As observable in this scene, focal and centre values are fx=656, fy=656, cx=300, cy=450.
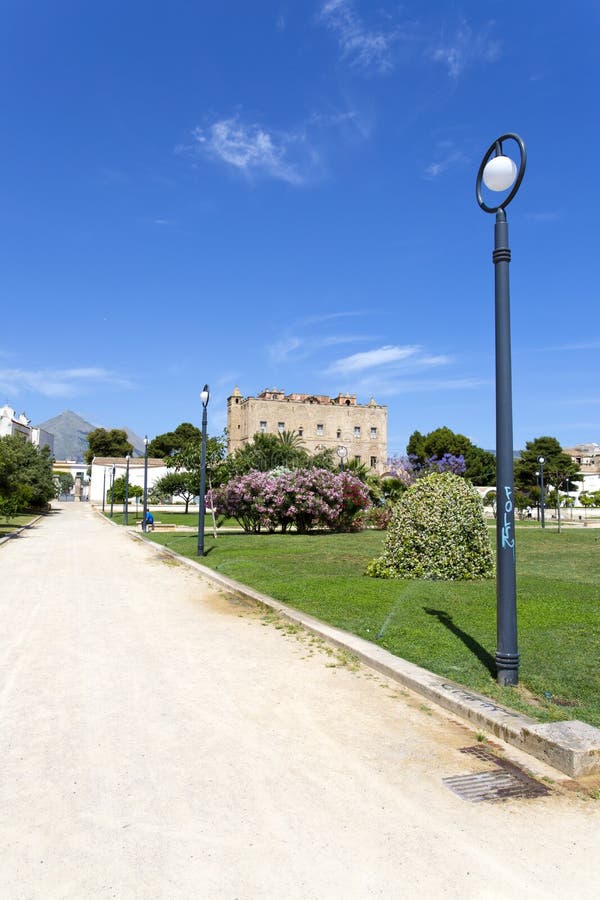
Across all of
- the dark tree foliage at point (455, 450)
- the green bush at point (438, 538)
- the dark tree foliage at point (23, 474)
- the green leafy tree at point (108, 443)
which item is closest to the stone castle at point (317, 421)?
the dark tree foliage at point (455, 450)

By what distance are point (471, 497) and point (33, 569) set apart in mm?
9832

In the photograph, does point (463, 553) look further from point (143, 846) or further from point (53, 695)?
point (143, 846)

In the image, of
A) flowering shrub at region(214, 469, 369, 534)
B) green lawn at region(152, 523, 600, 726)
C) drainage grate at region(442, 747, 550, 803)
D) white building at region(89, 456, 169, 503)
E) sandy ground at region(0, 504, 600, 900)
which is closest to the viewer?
sandy ground at region(0, 504, 600, 900)

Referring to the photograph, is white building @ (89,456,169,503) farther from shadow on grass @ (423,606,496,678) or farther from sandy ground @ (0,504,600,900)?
sandy ground @ (0,504,600,900)

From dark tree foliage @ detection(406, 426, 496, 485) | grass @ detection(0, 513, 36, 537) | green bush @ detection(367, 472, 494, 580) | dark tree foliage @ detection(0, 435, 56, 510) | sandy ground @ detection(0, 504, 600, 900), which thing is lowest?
sandy ground @ detection(0, 504, 600, 900)

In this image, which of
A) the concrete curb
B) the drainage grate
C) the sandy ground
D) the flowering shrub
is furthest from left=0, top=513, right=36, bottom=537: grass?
the drainage grate

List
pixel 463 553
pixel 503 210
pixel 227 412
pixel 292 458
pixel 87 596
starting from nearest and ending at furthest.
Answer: pixel 503 210 → pixel 87 596 → pixel 463 553 → pixel 292 458 → pixel 227 412

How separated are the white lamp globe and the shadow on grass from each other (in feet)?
13.7

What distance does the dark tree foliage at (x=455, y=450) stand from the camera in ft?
252

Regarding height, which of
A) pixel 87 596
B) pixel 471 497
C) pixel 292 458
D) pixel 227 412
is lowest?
pixel 87 596

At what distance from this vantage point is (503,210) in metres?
5.77

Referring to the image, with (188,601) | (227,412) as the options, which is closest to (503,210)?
(188,601)

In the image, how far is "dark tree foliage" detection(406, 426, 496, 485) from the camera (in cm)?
7675

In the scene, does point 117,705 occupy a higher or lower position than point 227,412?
lower
